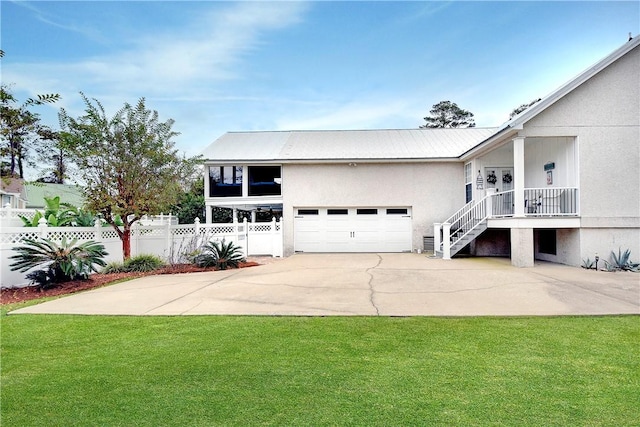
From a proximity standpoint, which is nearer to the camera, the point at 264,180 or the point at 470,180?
the point at 470,180

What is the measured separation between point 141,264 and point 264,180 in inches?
308

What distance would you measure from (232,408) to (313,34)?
1515 cm

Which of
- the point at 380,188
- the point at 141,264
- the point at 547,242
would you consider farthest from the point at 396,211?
the point at 141,264

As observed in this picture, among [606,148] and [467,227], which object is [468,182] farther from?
[606,148]

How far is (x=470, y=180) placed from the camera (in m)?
17.3

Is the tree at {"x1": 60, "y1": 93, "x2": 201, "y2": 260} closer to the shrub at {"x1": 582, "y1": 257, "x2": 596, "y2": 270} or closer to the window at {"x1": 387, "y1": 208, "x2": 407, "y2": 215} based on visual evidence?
the window at {"x1": 387, "y1": 208, "x2": 407, "y2": 215}

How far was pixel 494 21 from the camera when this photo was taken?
578 inches

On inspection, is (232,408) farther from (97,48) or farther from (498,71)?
(498,71)

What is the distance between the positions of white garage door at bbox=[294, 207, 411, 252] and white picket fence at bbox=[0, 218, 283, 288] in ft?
4.67

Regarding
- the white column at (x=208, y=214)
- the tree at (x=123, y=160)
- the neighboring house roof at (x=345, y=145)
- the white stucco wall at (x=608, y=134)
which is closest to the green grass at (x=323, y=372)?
the tree at (x=123, y=160)

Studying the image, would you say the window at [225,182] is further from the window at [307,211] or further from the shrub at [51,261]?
the shrub at [51,261]

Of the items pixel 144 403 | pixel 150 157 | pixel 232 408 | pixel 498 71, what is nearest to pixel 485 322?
pixel 232 408

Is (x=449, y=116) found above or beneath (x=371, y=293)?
above

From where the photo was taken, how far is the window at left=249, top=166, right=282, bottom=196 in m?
18.6
